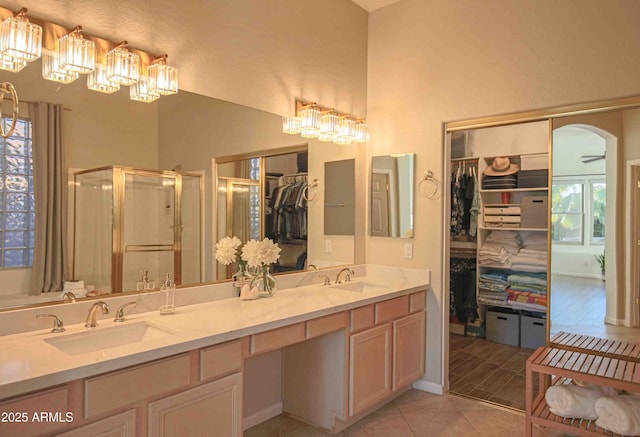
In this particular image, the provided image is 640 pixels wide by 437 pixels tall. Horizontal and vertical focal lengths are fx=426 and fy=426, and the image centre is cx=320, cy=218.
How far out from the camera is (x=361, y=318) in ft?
8.72

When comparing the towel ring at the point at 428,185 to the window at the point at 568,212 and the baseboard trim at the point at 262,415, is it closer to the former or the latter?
the baseboard trim at the point at 262,415

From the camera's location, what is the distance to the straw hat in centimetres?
455

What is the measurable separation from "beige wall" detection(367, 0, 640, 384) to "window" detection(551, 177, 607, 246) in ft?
8.74

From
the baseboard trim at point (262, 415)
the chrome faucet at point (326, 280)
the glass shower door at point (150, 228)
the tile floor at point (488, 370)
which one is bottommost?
the tile floor at point (488, 370)

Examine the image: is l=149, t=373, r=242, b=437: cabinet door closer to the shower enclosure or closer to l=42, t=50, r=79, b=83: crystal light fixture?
the shower enclosure

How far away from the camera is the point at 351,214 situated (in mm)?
3502

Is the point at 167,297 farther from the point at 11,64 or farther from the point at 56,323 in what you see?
the point at 11,64

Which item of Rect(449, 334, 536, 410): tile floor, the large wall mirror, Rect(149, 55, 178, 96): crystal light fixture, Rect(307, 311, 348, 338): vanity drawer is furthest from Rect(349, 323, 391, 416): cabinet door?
Rect(149, 55, 178, 96): crystal light fixture

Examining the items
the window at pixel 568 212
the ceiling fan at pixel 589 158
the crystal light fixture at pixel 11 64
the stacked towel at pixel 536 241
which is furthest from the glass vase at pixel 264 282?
the window at pixel 568 212

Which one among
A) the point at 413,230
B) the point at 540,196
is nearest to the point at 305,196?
the point at 413,230

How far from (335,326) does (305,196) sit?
104 centimetres

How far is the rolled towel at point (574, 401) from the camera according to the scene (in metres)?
2.33

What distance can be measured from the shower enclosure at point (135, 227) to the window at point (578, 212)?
4628mm

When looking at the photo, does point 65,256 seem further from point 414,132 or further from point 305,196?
Result: point 414,132
